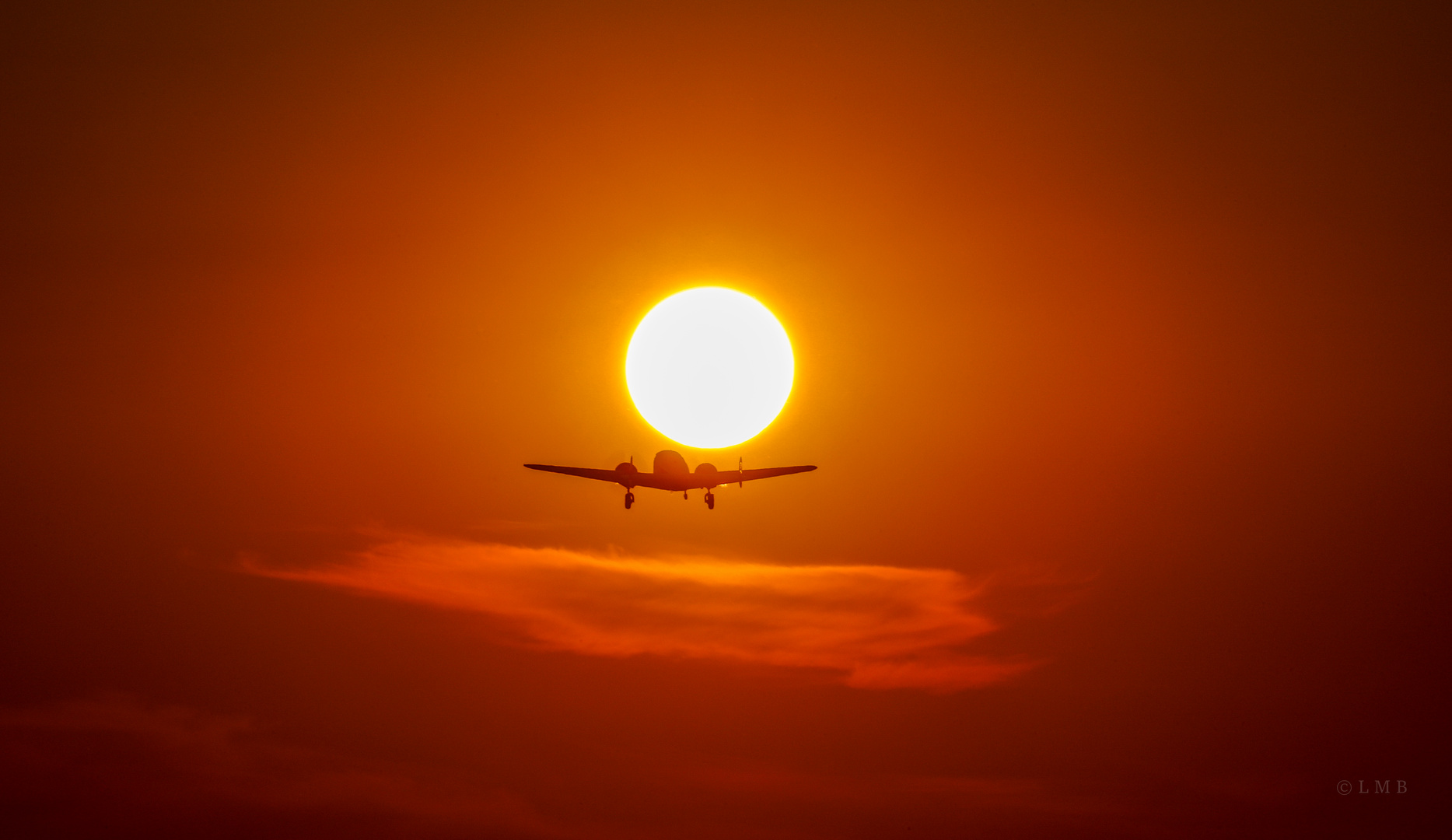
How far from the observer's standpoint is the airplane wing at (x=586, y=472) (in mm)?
109794

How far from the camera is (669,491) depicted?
357 ft

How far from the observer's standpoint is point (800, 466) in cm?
11744

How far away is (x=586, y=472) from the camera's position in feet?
371

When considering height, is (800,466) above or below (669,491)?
above

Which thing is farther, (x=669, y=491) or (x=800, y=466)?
(x=800, y=466)

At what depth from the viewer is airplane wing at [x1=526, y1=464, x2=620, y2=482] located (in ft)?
360

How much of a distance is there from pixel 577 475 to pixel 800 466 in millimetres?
20470

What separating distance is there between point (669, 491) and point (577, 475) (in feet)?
33.7

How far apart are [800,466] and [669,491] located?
14.6 metres

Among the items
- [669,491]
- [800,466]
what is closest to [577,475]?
[669,491]

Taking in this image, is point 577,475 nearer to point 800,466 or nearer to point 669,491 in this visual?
point 669,491

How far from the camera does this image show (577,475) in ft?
376
